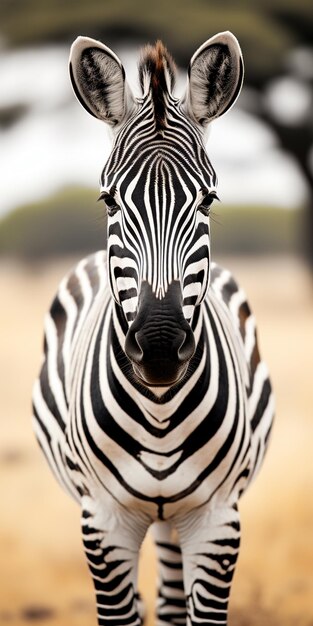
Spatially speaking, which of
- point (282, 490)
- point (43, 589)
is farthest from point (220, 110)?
point (282, 490)

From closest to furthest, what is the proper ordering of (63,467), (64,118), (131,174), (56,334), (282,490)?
1. (131,174)
2. (63,467)
3. (56,334)
4. (282,490)
5. (64,118)

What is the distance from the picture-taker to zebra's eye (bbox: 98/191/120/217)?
2936mm

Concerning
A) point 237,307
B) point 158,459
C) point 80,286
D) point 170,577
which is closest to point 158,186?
point 158,459

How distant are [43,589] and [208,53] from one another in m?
3.81

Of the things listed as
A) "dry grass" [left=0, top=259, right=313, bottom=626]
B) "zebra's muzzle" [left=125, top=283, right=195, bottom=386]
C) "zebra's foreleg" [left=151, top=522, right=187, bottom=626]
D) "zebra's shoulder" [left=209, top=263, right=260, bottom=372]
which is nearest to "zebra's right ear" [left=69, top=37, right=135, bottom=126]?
"zebra's muzzle" [left=125, top=283, right=195, bottom=386]

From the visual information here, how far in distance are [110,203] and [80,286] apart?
147 cm

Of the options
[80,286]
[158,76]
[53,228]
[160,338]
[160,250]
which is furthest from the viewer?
[53,228]

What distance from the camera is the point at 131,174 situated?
2881mm

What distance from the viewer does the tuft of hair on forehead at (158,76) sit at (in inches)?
115

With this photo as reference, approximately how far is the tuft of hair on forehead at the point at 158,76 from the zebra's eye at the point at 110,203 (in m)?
0.26

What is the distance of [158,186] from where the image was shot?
112 inches

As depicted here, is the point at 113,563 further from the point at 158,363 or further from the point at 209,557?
the point at 158,363

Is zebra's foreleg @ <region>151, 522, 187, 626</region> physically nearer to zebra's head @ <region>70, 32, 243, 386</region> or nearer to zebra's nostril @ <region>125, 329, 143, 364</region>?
zebra's head @ <region>70, 32, 243, 386</region>

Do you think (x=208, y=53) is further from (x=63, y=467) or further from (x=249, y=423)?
(x=63, y=467)
